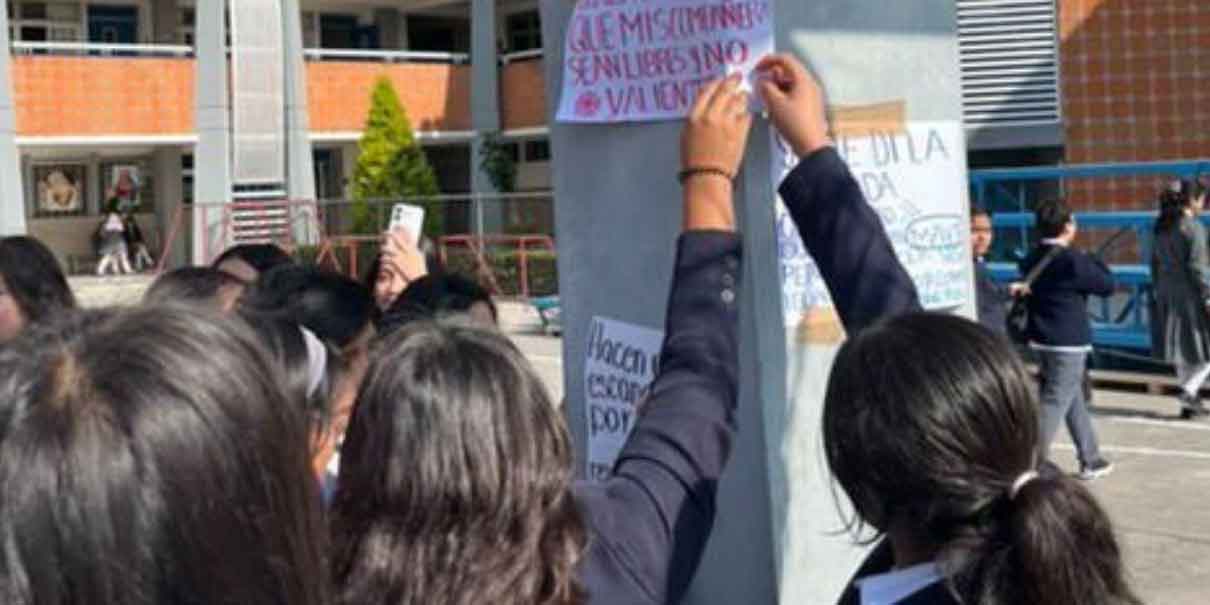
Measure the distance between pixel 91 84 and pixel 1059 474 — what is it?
29.9 m

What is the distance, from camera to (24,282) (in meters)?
4.25

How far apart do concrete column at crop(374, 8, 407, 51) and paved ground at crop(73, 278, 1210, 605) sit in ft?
91.4

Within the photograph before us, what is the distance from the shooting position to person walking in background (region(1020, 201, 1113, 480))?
8859 millimetres

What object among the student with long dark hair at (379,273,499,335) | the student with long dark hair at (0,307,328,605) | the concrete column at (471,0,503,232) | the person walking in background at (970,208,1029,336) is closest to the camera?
the student with long dark hair at (0,307,328,605)

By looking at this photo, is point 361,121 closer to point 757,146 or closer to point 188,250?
point 188,250

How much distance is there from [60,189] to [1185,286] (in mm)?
27560

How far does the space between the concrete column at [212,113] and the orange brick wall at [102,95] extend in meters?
2.01

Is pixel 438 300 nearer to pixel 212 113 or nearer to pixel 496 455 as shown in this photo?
pixel 496 455

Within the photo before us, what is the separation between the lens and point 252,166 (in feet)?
93.4

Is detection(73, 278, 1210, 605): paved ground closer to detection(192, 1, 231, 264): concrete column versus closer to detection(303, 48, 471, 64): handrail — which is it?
detection(192, 1, 231, 264): concrete column

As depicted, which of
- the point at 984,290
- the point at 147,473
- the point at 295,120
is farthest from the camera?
the point at 295,120

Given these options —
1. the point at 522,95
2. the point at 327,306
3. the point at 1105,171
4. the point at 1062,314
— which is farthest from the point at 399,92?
the point at 327,306

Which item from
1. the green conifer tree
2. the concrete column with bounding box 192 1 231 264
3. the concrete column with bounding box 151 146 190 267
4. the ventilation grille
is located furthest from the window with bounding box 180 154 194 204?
the ventilation grille

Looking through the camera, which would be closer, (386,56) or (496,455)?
(496,455)
